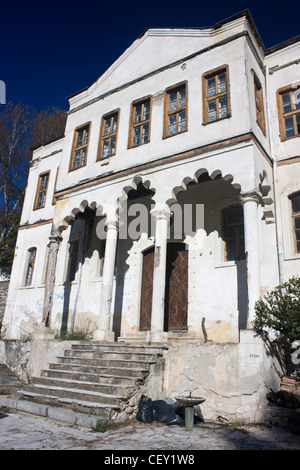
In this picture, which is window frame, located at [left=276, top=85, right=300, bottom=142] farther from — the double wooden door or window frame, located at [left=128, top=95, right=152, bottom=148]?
the double wooden door

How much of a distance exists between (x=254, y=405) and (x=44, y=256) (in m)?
11.5

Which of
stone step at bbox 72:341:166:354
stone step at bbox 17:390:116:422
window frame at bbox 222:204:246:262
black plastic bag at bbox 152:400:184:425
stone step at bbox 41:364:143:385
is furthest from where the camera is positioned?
window frame at bbox 222:204:246:262

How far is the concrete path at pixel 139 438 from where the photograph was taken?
464 cm

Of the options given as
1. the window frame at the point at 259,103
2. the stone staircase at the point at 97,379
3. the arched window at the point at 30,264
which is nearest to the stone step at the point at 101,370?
the stone staircase at the point at 97,379

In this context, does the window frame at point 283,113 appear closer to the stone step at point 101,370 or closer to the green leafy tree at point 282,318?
the green leafy tree at point 282,318

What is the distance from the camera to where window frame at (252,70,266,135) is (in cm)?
1013

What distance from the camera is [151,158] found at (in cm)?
1070

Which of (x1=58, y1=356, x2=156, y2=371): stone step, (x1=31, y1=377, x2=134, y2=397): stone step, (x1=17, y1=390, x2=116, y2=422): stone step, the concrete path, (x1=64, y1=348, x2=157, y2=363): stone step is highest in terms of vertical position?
(x1=64, y1=348, x2=157, y2=363): stone step

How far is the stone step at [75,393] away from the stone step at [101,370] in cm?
60

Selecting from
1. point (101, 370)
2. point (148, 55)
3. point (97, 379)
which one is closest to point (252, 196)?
point (101, 370)

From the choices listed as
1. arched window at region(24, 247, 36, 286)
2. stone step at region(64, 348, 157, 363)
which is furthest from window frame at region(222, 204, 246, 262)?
arched window at region(24, 247, 36, 286)

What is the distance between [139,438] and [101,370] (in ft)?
8.48

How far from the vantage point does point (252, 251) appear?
818cm
